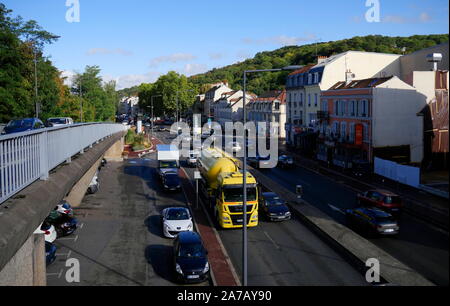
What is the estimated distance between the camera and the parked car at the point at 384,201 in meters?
23.2

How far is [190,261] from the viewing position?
58.4ft

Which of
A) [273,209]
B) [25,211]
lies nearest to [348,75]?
[273,209]

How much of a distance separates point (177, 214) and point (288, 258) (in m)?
8.01

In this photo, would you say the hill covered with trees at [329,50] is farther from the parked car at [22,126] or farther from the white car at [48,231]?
the white car at [48,231]

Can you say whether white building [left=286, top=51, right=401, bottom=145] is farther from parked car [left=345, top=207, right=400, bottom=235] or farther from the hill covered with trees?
parked car [left=345, top=207, right=400, bottom=235]

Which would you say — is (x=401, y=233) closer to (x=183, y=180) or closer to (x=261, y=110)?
(x=183, y=180)

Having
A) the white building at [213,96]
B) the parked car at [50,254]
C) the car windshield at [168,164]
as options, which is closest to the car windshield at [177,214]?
the parked car at [50,254]

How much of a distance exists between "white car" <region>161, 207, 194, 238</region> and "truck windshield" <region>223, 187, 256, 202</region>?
2711 mm

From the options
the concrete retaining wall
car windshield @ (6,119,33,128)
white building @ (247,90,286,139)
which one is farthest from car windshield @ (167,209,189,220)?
white building @ (247,90,286,139)

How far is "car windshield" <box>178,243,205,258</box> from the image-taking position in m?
18.2

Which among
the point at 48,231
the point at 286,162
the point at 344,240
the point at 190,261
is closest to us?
the point at 190,261

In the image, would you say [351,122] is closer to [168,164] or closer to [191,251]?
[168,164]

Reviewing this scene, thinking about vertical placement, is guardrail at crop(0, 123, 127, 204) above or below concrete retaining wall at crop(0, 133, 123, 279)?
above
